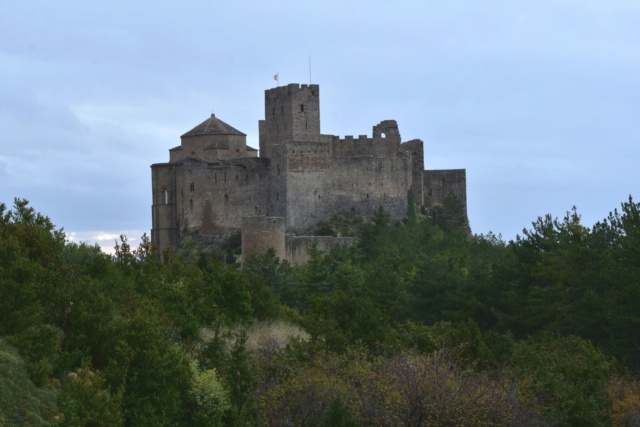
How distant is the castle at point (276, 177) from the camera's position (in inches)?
2815

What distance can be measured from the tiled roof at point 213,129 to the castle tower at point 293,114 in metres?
2.08

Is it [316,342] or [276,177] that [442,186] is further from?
[316,342]

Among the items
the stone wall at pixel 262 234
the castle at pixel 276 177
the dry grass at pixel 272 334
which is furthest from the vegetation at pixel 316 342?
the castle at pixel 276 177

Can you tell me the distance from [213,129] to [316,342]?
4032 centimetres

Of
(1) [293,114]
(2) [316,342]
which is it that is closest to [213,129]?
(1) [293,114]

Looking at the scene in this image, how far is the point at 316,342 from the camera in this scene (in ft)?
115

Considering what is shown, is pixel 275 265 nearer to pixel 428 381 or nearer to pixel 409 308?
pixel 409 308

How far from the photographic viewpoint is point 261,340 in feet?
119

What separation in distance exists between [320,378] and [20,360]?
692cm

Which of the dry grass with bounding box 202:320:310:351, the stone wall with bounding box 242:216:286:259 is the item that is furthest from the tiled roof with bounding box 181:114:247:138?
the dry grass with bounding box 202:320:310:351

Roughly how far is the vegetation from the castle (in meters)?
20.4

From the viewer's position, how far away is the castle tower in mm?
72938

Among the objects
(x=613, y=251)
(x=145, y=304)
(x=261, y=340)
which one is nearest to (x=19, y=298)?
(x=145, y=304)

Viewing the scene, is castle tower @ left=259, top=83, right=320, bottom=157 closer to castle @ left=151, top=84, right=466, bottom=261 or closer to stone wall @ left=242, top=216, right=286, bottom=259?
castle @ left=151, top=84, right=466, bottom=261
